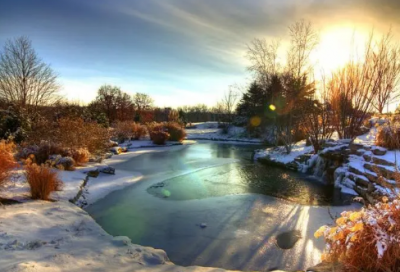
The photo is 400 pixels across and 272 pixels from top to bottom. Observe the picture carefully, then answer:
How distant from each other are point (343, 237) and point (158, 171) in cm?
815

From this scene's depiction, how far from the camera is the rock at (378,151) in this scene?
302 inches

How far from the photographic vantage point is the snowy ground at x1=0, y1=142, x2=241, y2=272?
3.08 meters

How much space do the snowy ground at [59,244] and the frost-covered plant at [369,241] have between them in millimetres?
1457

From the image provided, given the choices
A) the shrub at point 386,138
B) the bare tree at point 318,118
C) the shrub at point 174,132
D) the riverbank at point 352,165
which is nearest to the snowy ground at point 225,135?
the shrub at point 174,132

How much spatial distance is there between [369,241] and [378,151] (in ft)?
21.2

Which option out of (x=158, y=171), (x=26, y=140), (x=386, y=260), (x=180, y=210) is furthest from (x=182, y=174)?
(x=386, y=260)

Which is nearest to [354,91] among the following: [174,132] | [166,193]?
[166,193]

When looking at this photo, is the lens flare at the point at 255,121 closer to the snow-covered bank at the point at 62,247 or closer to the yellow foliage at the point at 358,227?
the snow-covered bank at the point at 62,247

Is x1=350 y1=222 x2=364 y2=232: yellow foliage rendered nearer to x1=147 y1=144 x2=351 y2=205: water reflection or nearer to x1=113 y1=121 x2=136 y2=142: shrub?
x1=147 y1=144 x2=351 y2=205: water reflection

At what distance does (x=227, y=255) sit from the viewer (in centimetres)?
402

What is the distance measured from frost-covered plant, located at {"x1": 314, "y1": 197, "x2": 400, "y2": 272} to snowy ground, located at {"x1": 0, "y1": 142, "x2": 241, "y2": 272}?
4.78ft

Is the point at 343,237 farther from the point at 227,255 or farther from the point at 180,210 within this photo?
the point at 180,210

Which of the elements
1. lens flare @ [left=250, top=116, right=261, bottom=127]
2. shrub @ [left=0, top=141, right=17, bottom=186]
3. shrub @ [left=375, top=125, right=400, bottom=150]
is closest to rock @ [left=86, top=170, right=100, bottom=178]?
shrub @ [left=0, top=141, right=17, bottom=186]

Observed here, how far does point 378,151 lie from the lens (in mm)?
7797
